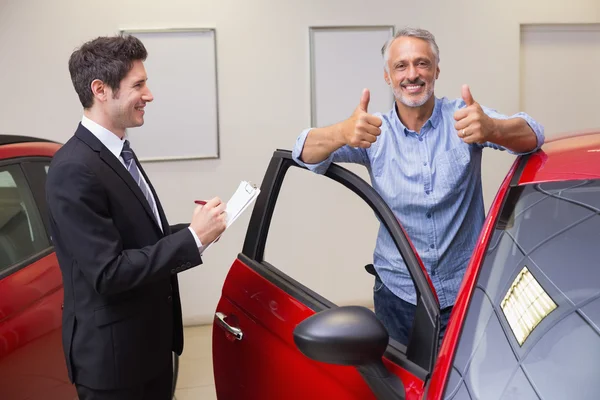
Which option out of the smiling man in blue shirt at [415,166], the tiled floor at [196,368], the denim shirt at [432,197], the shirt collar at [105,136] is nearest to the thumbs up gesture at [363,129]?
the smiling man in blue shirt at [415,166]

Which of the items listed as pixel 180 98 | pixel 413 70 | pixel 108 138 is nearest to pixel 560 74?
pixel 180 98

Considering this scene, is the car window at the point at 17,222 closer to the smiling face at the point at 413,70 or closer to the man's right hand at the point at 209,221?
the man's right hand at the point at 209,221

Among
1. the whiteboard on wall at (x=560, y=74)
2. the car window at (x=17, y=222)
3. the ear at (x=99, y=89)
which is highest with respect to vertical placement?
the whiteboard on wall at (x=560, y=74)

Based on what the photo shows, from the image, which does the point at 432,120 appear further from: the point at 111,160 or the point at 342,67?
the point at 342,67

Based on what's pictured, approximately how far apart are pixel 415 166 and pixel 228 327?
0.67 meters

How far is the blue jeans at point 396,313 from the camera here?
171cm

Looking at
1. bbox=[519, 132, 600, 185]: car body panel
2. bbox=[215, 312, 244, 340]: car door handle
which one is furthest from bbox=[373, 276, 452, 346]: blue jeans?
bbox=[519, 132, 600, 185]: car body panel

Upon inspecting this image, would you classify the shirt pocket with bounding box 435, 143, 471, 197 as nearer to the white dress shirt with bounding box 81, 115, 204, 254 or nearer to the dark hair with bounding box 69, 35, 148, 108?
the white dress shirt with bounding box 81, 115, 204, 254

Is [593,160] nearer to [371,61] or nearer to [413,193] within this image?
[413,193]

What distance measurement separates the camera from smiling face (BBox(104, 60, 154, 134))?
1.58 metres

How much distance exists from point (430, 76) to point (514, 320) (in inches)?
36.5

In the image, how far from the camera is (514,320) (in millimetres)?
1039

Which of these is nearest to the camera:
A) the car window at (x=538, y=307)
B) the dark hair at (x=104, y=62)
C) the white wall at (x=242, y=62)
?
the car window at (x=538, y=307)

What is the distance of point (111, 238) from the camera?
148cm
